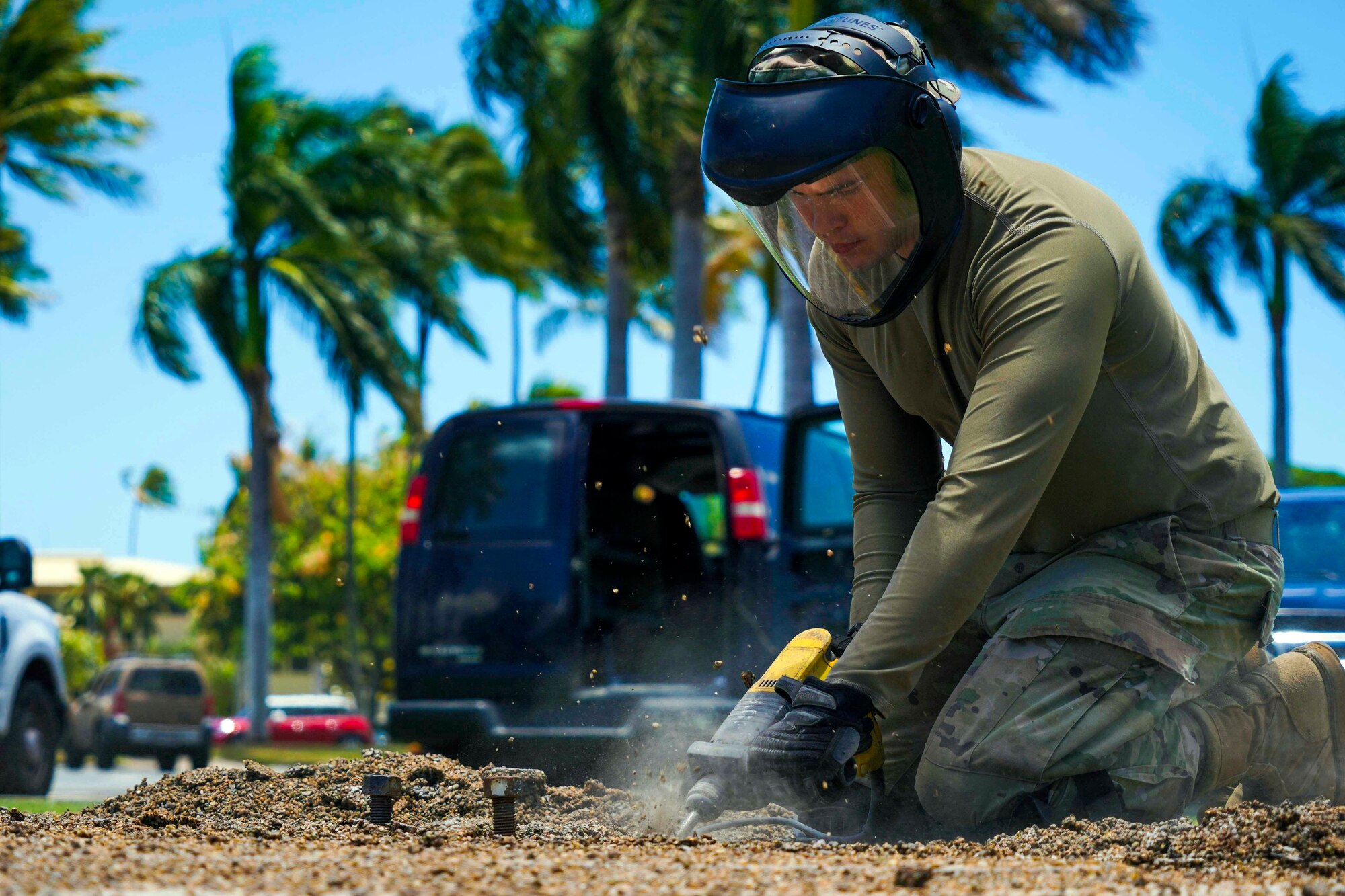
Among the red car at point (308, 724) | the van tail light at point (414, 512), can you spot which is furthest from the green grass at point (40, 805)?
the red car at point (308, 724)

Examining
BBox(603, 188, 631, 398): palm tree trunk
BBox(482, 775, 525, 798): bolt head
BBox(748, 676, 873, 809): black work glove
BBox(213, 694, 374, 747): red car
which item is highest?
BBox(603, 188, 631, 398): palm tree trunk

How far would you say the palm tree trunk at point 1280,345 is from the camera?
25.6m

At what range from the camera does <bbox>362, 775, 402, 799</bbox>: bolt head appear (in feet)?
9.95

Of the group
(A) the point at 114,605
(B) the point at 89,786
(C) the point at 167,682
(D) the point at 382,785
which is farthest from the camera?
(A) the point at 114,605

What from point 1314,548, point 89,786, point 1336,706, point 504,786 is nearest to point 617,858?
point 504,786

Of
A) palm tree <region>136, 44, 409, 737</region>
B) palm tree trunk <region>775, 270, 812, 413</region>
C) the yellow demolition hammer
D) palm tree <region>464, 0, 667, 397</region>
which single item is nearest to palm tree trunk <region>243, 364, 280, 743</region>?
palm tree <region>136, 44, 409, 737</region>

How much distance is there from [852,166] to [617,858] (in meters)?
1.39

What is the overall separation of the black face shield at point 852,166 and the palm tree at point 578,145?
15.6m

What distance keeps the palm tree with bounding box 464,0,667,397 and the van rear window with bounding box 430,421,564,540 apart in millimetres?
11636

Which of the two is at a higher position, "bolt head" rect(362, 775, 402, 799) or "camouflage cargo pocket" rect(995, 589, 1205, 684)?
"camouflage cargo pocket" rect(995, 589, 1205, 684)

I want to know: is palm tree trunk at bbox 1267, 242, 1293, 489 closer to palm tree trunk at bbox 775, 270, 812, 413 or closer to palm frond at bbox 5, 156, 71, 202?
palm tree trunk at bbox 775, 270, 812, 413

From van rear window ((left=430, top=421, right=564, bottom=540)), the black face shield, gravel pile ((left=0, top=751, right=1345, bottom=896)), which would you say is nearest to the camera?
gravel pile ((left=0, top=751, right=1345, bottom=896))

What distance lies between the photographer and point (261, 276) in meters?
23.3

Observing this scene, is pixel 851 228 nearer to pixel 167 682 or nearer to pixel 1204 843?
pixel 1204 843
